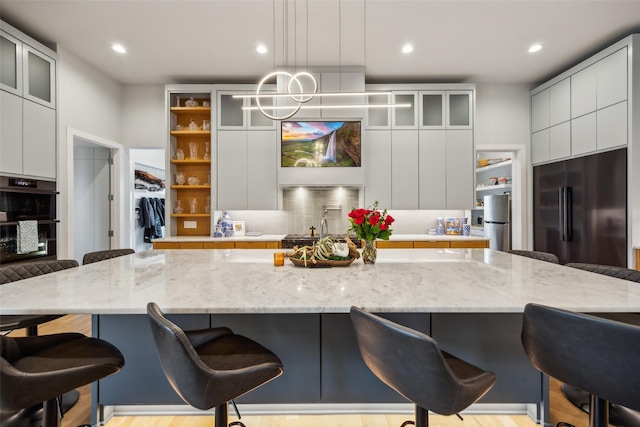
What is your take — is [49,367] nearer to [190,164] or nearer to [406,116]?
[190,164]

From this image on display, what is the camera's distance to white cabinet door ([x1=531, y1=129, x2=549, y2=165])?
434cm

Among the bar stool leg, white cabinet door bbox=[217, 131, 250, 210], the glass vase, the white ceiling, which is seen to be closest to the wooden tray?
the glass vase

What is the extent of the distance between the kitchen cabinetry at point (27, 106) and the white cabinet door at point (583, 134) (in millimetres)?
5945

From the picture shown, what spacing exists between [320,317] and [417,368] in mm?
755

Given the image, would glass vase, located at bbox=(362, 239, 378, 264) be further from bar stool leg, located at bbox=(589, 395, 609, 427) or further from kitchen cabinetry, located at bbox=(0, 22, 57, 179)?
kitchen cabinetry, located at bbox=(0, 22, 57, 179)

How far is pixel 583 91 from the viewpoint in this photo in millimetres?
3752

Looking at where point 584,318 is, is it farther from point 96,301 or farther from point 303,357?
point 96,301

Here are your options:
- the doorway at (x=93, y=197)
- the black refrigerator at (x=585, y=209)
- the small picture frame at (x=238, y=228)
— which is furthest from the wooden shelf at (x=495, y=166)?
the doorway at (x=93, y=197)

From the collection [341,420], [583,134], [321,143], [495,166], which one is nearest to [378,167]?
[321,143]

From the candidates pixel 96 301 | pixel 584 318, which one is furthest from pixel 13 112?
pixel 584 318

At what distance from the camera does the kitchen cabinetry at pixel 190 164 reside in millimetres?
4469

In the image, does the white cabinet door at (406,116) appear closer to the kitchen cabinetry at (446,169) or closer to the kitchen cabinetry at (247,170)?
the kitchen cabinetry at (446,169)

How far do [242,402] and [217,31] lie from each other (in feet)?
11.0

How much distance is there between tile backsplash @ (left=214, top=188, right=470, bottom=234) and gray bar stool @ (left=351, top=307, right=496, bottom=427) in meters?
3.61
